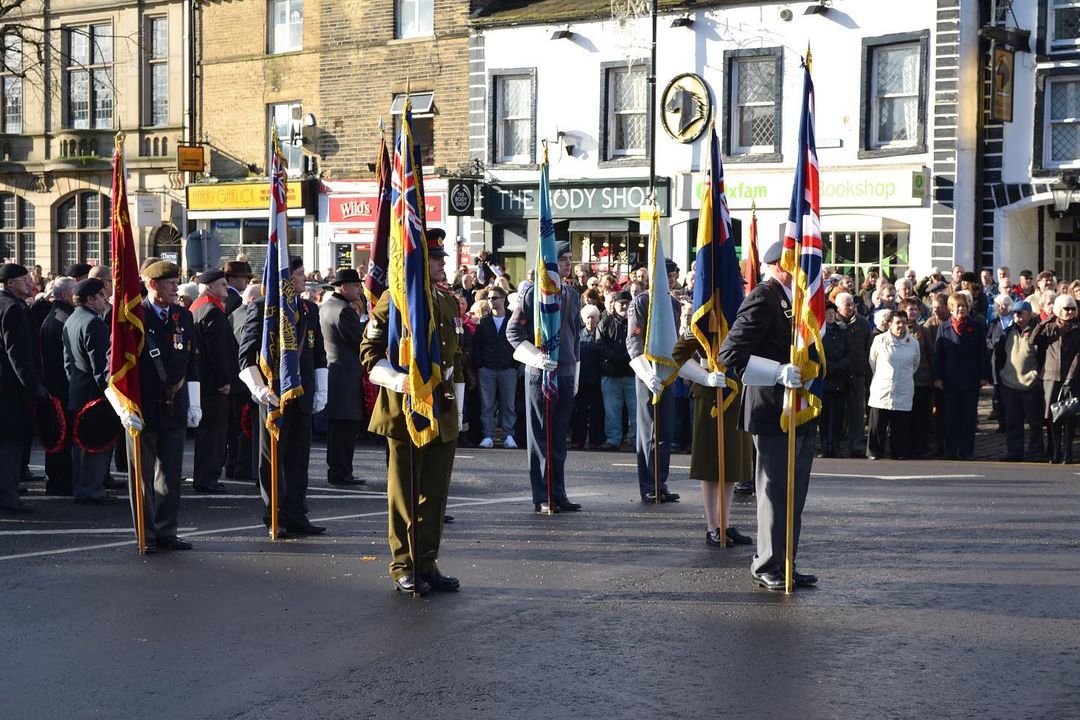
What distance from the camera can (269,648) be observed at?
7.62 metres

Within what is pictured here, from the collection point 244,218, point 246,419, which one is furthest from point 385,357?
point 244,218

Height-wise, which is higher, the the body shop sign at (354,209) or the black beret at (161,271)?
the the body shop sign at (354,209)

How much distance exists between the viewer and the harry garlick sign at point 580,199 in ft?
105

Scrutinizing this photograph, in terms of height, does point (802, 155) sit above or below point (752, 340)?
above

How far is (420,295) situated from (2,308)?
18.9ft

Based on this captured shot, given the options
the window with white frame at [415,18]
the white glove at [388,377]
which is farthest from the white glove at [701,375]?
the window with white frame at [415,18]

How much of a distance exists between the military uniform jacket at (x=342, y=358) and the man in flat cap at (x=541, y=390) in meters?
2.41

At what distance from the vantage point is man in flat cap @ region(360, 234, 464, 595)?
357 inches

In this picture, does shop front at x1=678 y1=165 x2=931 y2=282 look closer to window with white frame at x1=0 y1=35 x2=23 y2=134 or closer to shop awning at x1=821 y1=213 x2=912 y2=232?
shop awning at x1=821 y1=213 x2=912 y2=232

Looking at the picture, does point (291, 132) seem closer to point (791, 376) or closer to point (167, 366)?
point (167, 366)

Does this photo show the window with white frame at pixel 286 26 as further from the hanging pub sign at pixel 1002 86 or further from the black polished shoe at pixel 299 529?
the black polished shoe at pixel 299 529

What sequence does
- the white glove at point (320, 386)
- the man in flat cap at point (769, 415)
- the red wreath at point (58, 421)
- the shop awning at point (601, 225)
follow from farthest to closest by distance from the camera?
the shop awning at point (601, 225), the red wreath at point (58, 421), the white glove at point (320, 386), the man in flat cap at point (769, 415)

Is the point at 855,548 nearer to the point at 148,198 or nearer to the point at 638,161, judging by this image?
the point at 148,198

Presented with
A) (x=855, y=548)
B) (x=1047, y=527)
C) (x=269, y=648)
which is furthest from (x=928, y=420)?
(x=269, y=648)
